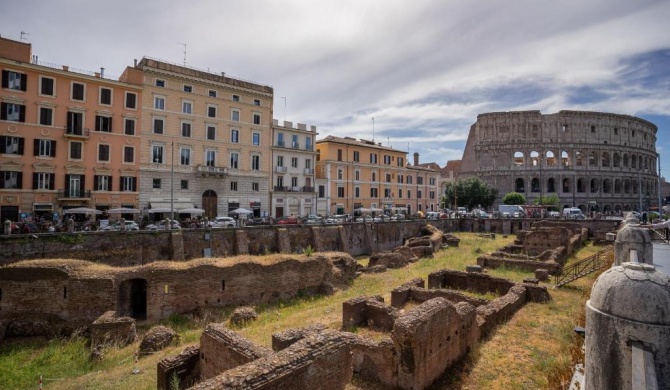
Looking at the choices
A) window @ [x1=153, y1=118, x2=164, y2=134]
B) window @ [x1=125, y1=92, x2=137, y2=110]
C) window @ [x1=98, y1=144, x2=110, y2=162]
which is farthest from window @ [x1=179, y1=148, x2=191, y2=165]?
window @ [x1=98, y1=144, x2=110, y2=162]

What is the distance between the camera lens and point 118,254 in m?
24.2

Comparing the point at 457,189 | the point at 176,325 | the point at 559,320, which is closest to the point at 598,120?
the point at 457,189

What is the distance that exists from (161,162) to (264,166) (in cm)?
1200

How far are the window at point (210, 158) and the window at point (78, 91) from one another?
12421 millimetres

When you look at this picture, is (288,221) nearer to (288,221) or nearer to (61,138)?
(288,221)

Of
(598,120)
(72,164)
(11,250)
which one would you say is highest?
(598,120)

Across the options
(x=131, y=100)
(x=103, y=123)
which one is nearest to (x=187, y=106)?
(x=131, y=100)

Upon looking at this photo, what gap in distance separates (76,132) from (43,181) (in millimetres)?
5175

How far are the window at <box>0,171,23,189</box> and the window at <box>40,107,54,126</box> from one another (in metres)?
4.90

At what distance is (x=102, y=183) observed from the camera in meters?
34.0

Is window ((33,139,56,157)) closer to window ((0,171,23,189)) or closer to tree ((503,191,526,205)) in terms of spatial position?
window ((0,171,23,189))

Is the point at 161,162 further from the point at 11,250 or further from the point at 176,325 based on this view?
the point at 176,325

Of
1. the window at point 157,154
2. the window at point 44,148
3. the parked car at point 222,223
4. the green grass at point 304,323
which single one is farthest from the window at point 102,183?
the green grass at point 304,323

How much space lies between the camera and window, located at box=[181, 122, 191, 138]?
39125 mm
